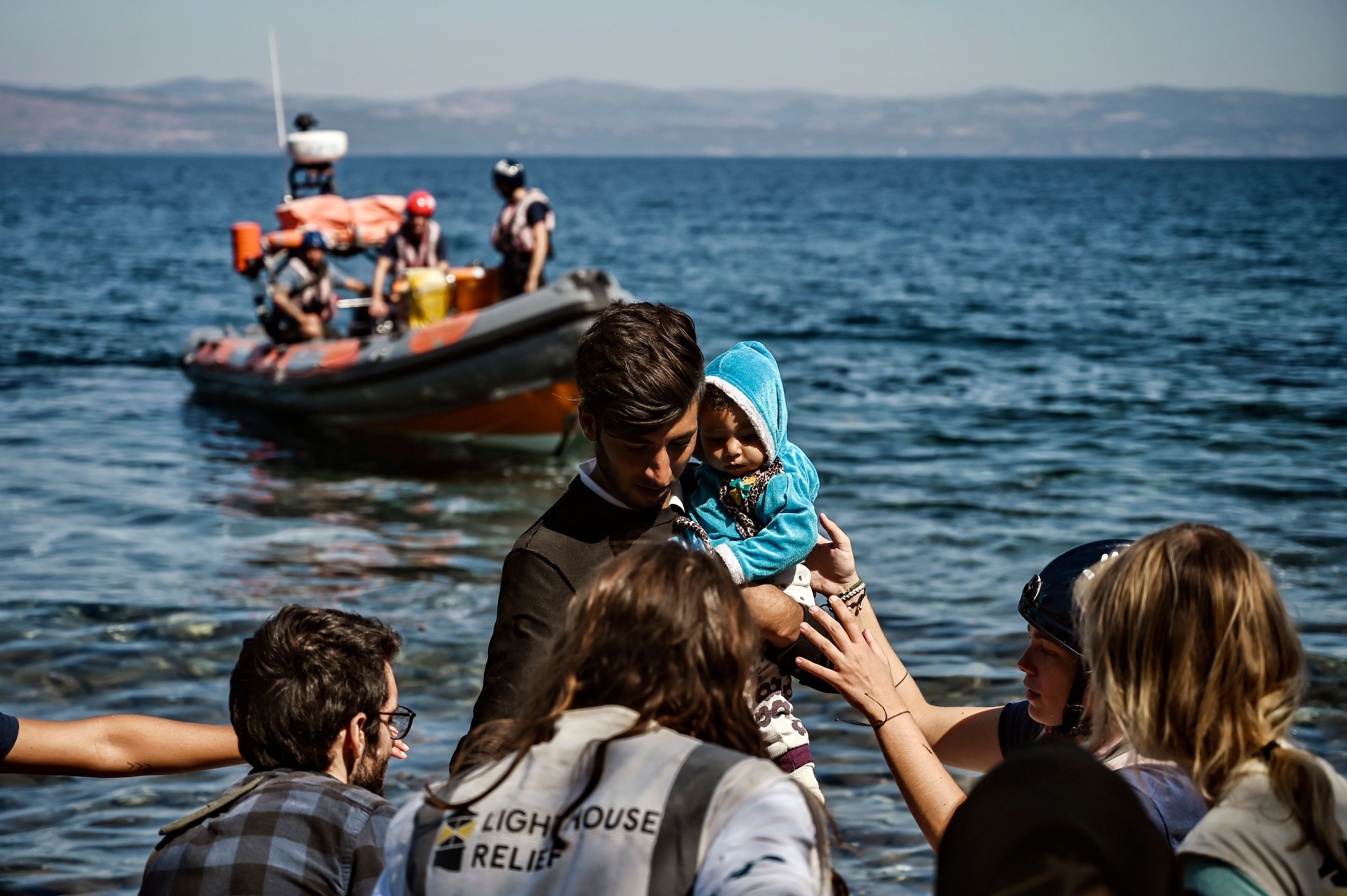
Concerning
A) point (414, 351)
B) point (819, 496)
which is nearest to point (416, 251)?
point (414, 351)

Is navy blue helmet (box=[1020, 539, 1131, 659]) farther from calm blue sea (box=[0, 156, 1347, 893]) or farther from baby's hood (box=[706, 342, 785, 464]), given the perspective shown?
calm blue sea (box=[0, 156, 1347, 893])

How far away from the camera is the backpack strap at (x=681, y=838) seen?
4.33 ft

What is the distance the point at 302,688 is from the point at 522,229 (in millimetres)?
8633

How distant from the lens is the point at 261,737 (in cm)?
212

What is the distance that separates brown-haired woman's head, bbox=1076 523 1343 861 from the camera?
1.56m

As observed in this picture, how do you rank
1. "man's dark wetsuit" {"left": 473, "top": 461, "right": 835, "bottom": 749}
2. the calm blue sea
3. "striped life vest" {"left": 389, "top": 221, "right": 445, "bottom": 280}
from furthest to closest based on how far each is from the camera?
"striped life vest" {"left": 389, "top": 221, "right": 445, "bottom": 280}, the calm blue sea, "man's dark wetsuit" {"left": 473, "top": 461, "right": 835, "bottom": 749}

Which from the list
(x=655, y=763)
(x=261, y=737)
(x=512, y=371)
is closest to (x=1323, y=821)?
(x=655, y=763)

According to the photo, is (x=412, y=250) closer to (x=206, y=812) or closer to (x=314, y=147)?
(x=314, y=147)

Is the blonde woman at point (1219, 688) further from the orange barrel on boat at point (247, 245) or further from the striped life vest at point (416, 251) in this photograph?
the orange barrel on boat at point (247, 245)

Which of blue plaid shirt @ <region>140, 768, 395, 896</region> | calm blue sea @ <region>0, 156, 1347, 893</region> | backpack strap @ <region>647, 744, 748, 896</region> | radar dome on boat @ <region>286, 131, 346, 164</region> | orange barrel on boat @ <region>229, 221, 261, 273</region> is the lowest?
calm blue sea @ <region>0, 156, 1347, 893</region>

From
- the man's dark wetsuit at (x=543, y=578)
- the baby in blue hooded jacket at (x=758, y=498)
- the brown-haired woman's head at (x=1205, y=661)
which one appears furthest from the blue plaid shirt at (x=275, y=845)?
the brown-haired woman's head at (x=1205, y=661)

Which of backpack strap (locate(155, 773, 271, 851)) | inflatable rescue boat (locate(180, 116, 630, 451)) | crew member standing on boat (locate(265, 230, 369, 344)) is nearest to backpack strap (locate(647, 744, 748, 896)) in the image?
backpack strap (locate(155, 773, 271, 851))

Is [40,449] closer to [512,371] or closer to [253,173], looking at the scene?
[512,371]

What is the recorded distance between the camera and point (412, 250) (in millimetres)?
11508
